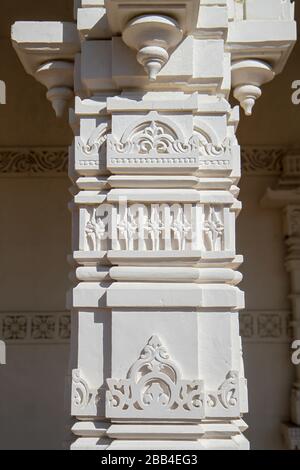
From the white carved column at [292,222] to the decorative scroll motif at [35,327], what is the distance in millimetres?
1436

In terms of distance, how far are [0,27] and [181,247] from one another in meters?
2.51

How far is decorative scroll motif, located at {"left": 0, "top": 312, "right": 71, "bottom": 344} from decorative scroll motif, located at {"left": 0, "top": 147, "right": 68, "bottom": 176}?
0.92m

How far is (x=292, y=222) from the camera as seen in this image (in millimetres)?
3869

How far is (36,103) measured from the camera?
4047mm

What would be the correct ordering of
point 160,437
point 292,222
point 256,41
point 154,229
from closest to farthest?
point 160,437, point 154,229, point 256,41, point 292,222

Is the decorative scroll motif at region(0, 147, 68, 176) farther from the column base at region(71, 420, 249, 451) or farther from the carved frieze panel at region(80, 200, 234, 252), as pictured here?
the column base at region(71, 420, 249, 451)

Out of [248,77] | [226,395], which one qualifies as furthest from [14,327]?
[248,77]

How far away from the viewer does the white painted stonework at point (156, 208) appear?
1.99 m

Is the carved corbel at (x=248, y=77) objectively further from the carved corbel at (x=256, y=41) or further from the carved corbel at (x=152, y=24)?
the carved corbel at (x=152, y=24)

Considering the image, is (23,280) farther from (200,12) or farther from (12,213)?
(200,12)

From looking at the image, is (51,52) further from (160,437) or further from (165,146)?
(160,437)

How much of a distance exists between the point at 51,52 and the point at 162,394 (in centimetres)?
127

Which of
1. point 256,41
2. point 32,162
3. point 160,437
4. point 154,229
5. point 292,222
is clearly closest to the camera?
point 160,437

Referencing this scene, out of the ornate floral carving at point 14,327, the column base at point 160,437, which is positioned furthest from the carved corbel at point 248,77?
the ornate floral carving at point 14,327
